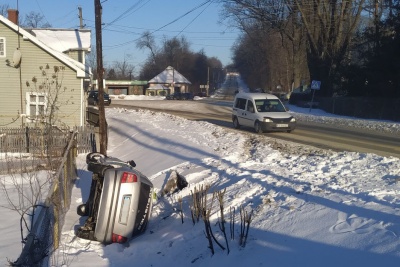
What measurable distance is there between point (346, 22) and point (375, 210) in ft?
131

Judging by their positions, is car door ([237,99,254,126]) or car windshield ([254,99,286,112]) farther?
car door ([237,99,254,126])

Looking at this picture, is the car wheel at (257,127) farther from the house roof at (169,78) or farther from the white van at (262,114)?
the house roof at (169,78)

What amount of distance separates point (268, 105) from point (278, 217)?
1550cm

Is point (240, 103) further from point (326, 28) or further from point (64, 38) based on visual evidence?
point (326, 28)

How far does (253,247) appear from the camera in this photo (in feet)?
22.7

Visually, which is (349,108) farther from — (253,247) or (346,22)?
(253,247)

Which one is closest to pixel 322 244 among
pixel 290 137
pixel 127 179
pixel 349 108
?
pixel 127 179

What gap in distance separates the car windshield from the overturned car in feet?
47.7

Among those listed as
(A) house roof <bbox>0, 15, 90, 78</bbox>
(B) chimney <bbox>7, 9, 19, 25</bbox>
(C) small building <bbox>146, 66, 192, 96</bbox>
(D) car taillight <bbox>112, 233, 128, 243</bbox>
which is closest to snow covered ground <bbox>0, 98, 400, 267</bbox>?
(D) car taillight <bbox>112, 233, 128, 243</bbox>

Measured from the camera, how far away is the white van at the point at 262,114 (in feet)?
71.1

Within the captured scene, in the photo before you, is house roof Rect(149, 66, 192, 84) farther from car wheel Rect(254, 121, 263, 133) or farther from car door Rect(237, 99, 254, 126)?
car wheel Rect(254, 121, 263, 133)

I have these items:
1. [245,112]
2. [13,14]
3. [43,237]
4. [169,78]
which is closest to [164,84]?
[169,78]

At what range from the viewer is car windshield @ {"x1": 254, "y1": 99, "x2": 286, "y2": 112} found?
2270 centimetres

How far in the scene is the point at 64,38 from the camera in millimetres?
30922
